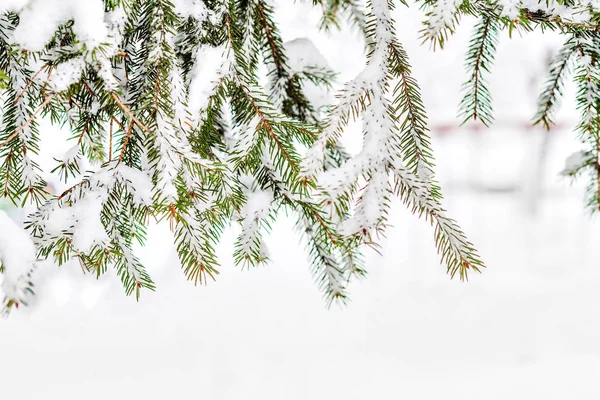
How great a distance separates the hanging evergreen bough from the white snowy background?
0.20m

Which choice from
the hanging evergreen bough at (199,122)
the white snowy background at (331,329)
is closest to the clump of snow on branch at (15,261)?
the hanging evergreen bough at (199,122)

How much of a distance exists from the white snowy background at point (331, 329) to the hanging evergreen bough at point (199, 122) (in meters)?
0.20

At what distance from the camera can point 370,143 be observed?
0.90 m

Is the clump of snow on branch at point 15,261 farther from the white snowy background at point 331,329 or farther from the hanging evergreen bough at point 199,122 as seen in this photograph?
the white snowy background at point 331,329

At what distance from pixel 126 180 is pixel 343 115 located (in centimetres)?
40

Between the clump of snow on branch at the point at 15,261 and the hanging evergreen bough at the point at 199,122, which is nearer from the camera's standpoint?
the clump of snow on branch at the point at 15,261

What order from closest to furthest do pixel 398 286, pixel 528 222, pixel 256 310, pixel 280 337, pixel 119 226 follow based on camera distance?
pixel 119 226 → pixel 280 337 → pixel 256 310 → pixel 398 286 → pixel 528 222

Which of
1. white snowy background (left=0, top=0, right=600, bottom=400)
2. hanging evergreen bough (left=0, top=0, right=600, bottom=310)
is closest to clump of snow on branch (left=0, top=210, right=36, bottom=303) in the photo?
hanging evergreen bough (left=0, top=0, right=600, bottom=310)

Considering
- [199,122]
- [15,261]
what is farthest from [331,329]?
[15,261]

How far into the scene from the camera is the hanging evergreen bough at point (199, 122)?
77 cm

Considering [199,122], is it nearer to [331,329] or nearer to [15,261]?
[15,261]

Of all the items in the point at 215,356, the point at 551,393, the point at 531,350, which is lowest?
the point at 215,356

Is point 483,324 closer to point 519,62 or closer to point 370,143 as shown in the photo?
point 370,143

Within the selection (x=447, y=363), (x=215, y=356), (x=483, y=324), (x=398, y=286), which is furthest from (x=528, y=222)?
(x=215, y=356)
